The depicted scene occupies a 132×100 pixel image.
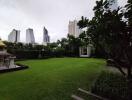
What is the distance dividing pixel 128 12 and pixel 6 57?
8.99 m

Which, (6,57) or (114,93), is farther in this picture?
(6,57)

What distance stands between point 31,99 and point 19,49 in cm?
1299

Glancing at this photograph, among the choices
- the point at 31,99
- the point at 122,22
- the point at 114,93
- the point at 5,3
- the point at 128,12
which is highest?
the point at 5,3

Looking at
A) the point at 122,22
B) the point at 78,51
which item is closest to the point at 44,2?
the point at 122,22

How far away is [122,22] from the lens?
3543 mm

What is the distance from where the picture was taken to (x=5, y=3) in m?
9.64

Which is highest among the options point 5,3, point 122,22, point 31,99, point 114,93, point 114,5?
point 5,3

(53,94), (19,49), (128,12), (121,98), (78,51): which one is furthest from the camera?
(78,51)

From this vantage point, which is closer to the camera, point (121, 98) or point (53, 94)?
point (121, 98)

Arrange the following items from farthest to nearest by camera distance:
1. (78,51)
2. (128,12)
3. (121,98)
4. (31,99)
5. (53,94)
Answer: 1. (78,51)
2. (53,94)
3. (31,99)
4. (121,98)
5. (128,12)

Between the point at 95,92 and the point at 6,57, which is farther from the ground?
the point at 6,57

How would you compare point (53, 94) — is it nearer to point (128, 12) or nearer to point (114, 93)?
point (114, 93)

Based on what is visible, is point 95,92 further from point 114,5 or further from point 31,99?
point 114,5

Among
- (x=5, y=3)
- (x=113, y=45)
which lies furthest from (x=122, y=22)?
(x=5, y=3)
